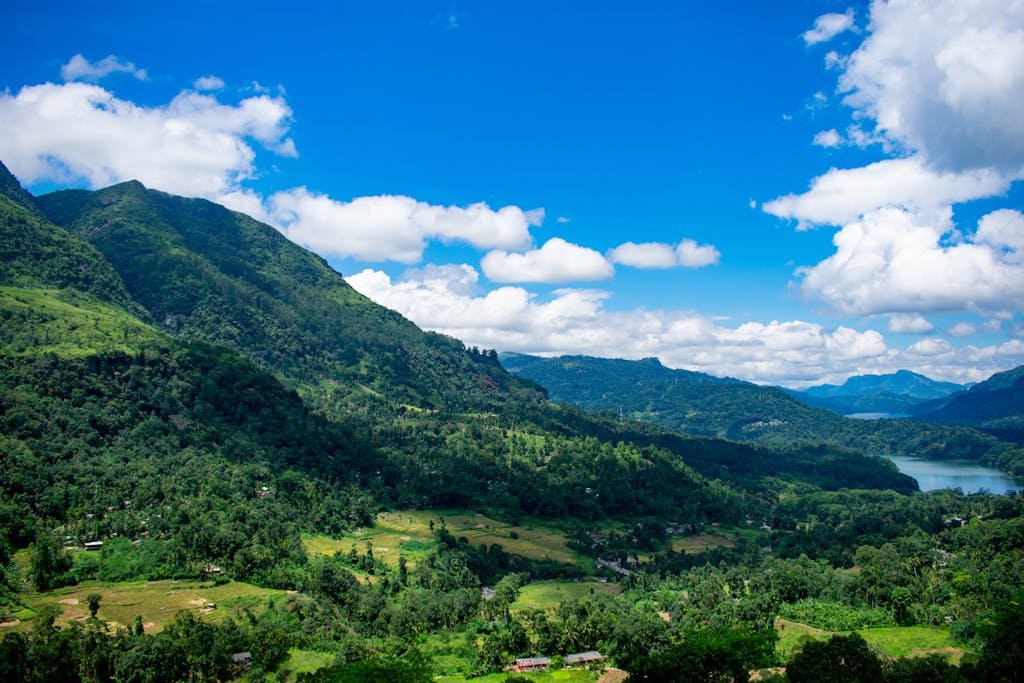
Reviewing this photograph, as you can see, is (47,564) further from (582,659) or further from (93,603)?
(582,659)

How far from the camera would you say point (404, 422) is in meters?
164

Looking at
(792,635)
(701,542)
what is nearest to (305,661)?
(792,635)

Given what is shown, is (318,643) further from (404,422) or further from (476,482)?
(404,422)

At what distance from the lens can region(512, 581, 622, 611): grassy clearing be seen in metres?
79.1

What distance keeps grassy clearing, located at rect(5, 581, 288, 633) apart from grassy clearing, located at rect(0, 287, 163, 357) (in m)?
58.4

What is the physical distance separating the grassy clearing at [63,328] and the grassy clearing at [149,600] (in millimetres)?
58418

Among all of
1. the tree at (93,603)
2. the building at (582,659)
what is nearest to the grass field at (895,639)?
the building at (582,659)

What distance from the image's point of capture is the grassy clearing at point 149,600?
197ft

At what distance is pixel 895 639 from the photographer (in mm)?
61000

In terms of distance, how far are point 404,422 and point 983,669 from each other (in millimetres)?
132721

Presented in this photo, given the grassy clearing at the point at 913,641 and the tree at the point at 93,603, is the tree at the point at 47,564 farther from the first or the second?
the grassy clearing at the point at 913,641

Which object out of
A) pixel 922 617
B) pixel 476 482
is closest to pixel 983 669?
pixel 922 617

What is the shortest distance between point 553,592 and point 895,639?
39287mm

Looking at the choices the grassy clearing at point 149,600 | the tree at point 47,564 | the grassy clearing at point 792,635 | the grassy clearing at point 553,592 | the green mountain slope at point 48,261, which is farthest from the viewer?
the green mountain slope at point 48,261
